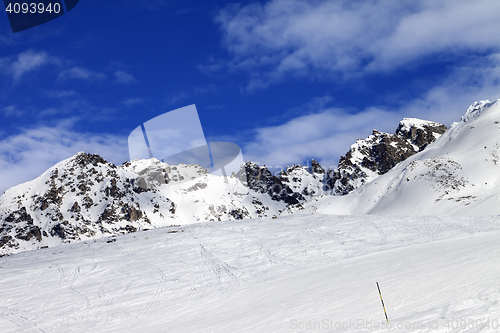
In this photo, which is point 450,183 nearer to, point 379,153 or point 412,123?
point 379,153

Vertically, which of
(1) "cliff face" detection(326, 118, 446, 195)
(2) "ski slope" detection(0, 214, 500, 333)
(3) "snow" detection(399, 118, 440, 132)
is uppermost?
(3) "snow" detection(399, 118, 440, 132)

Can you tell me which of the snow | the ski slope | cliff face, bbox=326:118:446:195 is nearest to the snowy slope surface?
the ski slope

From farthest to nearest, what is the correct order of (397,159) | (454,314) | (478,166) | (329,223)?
(397,159), (478,166), (329,223), (454,314)

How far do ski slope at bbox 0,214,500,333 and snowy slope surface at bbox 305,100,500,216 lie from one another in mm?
20998

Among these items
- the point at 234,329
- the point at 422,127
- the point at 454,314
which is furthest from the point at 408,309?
the point at 422,127

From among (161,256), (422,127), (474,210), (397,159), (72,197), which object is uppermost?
(72,197)

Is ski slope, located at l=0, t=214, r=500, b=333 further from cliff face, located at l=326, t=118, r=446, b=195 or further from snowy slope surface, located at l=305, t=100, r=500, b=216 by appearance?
cliff face, located at l=326, t=118, r=446, b=195

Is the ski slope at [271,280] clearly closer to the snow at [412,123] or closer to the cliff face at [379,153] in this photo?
the cliff face at [379,153]

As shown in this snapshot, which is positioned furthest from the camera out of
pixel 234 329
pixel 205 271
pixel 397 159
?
pixel 397 159

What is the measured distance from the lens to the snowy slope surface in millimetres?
42844

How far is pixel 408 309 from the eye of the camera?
22.9 feet

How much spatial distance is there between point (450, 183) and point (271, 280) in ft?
152

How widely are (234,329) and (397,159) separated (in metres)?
183

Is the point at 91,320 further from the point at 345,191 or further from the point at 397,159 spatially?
the point at 397,159
